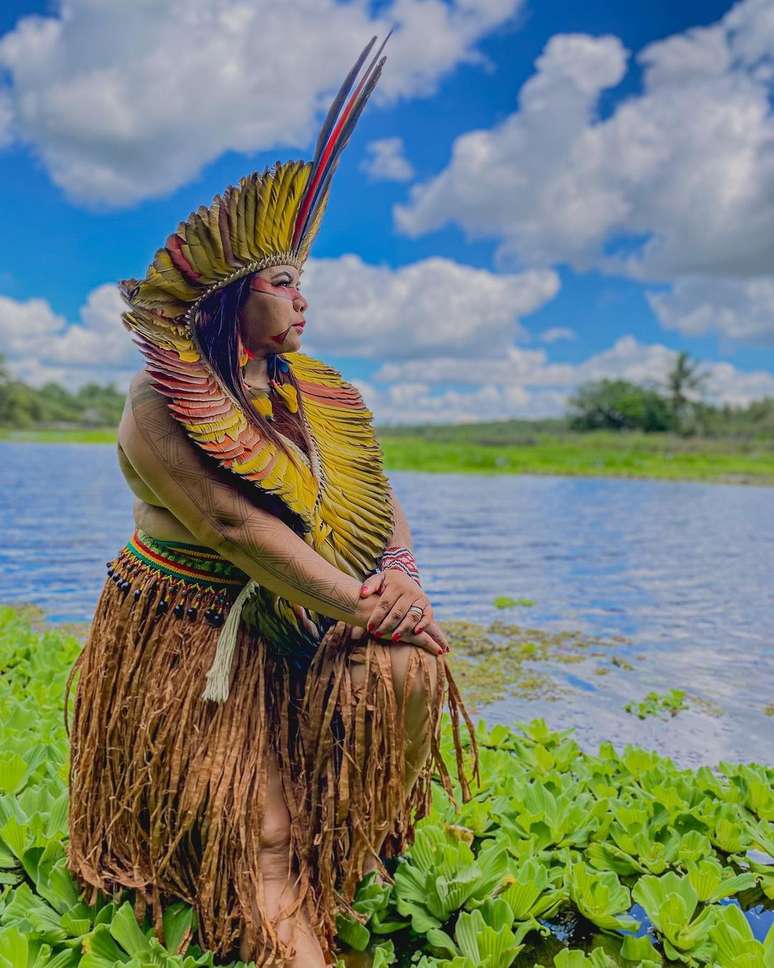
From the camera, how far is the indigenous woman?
1587 mm

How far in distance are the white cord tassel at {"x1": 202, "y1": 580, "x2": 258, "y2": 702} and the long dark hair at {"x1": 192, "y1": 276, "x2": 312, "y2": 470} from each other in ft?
1.08

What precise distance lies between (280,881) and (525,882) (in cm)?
55

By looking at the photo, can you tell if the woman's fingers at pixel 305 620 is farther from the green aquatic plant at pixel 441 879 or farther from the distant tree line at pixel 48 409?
the distant tree line at pixel 48 409

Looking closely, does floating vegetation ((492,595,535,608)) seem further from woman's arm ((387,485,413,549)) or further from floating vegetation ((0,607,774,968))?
woman's arm ((387,485,413,549))

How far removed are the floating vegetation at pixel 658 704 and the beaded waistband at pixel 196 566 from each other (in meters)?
2.43

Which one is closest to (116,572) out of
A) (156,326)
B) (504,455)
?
(156,326)

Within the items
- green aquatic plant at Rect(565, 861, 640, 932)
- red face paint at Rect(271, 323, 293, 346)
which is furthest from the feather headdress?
green aquatic plant at Rect(565, 861, 640, 932)

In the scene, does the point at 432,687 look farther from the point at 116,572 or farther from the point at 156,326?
the point at 156,326

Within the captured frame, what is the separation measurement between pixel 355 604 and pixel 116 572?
555 mm

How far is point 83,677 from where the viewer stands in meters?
1.85

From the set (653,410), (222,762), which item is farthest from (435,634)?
(653,410)

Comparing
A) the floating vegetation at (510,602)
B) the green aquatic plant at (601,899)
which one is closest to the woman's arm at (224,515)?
the green aquatic plant at (601,899)

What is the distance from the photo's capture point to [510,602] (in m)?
5.88

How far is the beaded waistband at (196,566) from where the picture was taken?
5.67 ft
